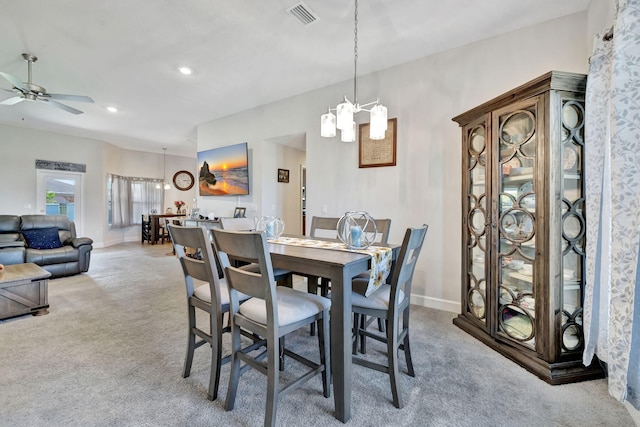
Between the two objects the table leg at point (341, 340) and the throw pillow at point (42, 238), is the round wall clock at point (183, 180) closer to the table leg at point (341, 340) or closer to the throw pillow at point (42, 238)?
the throw pillow at point (42, 238)

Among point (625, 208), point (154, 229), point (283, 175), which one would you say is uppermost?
point (283, 175)

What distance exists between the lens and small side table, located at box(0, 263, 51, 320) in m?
2.64

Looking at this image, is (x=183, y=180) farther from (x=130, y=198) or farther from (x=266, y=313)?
(x=266, y=313)

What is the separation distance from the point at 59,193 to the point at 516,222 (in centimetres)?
878

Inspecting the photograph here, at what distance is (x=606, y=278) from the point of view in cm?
163

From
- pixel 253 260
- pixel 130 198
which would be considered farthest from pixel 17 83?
pixel 130 198

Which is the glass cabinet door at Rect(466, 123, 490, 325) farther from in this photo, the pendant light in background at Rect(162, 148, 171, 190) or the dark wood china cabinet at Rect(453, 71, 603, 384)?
the pendant light in background at Rect(162, 148, 171, 190)

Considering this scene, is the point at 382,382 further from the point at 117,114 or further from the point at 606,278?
the point at 117,114

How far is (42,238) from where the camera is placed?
169 inches

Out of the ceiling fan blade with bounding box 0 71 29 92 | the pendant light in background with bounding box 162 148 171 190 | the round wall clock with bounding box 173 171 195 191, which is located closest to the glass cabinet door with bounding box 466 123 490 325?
the ceiling fan blade with bounding box 0 71 29 92

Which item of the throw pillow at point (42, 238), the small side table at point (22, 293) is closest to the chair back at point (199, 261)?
the small side table at point (22, 293)

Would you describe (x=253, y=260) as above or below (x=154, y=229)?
above

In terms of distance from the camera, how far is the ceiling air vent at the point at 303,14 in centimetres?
235

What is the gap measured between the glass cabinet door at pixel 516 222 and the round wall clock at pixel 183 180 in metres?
9.08
